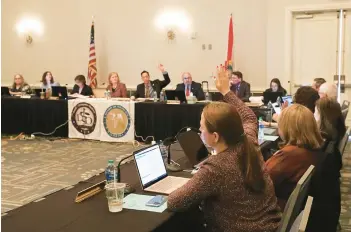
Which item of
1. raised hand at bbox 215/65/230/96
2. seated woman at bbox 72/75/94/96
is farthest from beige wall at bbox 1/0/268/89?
raised hand at bbox 215/65/230/96

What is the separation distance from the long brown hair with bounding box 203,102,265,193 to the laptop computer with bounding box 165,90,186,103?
534cm

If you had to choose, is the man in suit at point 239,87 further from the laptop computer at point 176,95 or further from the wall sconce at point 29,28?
the wall sconce at point 29,28

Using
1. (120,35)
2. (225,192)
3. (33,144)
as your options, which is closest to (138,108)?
(33,144)

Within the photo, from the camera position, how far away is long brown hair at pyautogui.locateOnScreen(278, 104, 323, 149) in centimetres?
265

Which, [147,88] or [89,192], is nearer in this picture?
[89,192]

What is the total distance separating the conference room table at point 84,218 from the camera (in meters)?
1.81

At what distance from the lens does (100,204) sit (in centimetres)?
211

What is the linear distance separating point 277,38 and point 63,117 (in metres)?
4.54

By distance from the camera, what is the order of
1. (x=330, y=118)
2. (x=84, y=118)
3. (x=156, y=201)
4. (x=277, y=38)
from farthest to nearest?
1. (x=277, y=38)
2. (x=84, y=118)
3. (x=330, y=118)
4. (x=156, y=201)

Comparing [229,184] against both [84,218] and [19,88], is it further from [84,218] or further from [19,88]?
[19,88]

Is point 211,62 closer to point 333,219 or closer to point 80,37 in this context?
point 80,37

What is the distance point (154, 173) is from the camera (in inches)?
98.3

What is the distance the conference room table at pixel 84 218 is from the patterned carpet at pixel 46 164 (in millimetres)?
2168

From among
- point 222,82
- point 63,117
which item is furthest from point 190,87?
point 222,82
